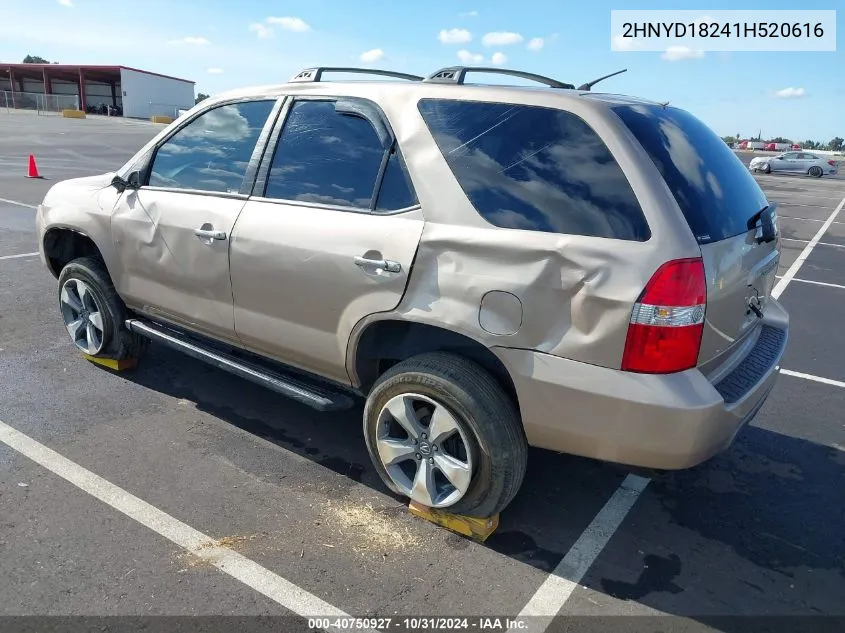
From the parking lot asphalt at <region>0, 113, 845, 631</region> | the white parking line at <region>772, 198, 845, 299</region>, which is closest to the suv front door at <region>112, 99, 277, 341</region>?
the parking lot asphalt at <region>0, 113, 845, 631</region>

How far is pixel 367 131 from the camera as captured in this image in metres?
3.09

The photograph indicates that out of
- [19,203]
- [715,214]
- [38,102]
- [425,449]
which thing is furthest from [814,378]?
[38,102]

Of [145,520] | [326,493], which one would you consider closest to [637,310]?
[326,493]

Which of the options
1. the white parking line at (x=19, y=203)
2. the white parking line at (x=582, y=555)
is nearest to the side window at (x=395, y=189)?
the white parking line at (x=582, y=555)

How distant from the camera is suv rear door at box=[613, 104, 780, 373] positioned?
8.34 feet

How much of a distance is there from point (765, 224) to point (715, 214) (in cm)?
51

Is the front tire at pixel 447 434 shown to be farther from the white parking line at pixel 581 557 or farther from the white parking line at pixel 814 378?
the white parking line at pixel 814 378

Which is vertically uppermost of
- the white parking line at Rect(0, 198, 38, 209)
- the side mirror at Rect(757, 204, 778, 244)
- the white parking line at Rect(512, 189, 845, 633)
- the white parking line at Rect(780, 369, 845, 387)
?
the white parking line at Rect(0, 198, 38, 209)

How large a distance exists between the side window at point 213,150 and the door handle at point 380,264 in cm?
103

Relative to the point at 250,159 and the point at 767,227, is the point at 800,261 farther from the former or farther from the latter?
the point at 250,159

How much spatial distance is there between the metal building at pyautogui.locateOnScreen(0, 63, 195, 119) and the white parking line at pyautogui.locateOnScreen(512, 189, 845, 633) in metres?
67.6

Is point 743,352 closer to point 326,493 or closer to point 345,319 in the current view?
point 345,319

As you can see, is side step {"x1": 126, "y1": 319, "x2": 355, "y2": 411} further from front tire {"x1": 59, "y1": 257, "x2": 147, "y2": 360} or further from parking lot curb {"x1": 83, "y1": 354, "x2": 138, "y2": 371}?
parking lot curb {"x1": 83, "y1": 354, "x2": 138, "y2": 371}

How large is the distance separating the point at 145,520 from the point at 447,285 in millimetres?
1712
